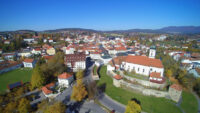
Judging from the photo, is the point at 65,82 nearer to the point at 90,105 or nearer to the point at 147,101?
the point at 90,105

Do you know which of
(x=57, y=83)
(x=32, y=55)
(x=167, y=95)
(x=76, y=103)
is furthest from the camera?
(x=32, y=55)

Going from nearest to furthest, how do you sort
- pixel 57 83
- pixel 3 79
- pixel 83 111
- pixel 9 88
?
pixel 83 111 < pixel 9 88 < pixel 57 83 < pixel 3 79

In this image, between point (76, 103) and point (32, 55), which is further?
point (32, 55)

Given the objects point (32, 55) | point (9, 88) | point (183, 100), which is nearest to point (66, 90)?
point (9, 88)

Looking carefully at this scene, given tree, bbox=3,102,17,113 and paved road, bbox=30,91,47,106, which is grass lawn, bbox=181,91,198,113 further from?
tree, bbox=3,102,17,113

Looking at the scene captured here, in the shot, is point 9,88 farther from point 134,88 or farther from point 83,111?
point 134,88

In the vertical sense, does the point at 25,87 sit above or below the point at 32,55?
below

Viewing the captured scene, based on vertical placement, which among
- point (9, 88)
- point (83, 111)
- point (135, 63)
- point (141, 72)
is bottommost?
point (83, 111)

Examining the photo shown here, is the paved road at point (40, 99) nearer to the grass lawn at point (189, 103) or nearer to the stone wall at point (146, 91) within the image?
the stone wall at point (146, 91)

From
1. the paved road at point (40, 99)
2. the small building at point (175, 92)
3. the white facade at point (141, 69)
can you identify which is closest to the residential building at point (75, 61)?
the paved road at point (40, 99)
